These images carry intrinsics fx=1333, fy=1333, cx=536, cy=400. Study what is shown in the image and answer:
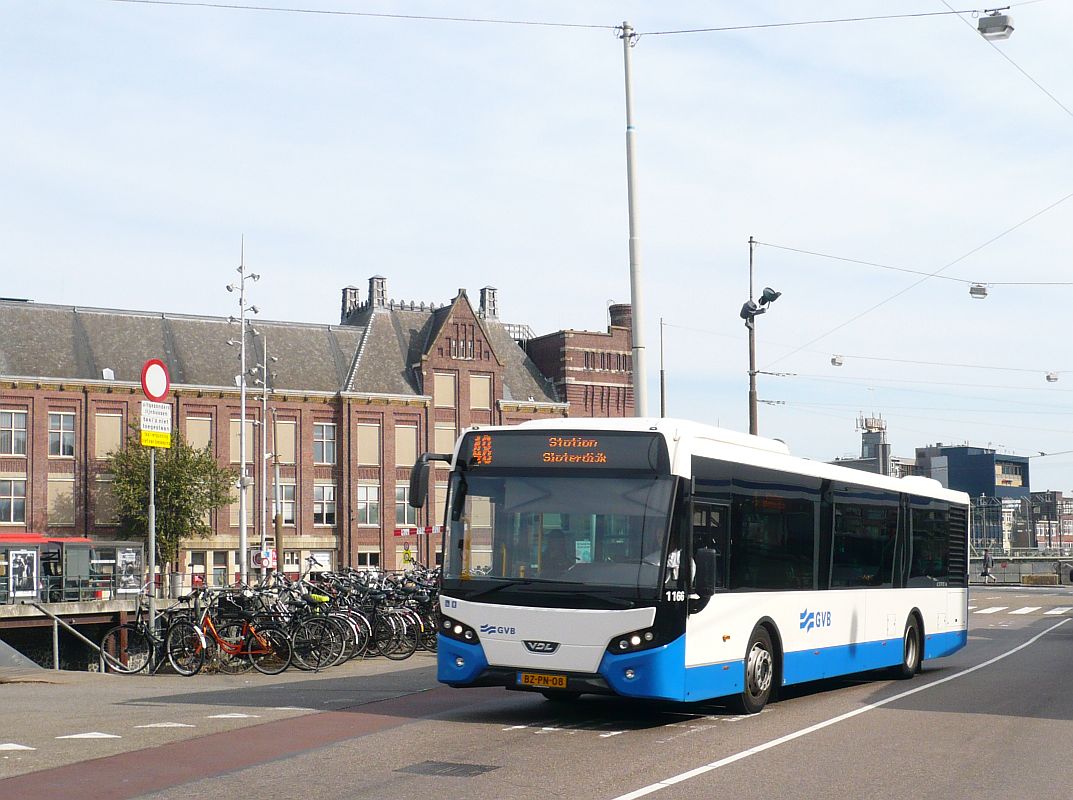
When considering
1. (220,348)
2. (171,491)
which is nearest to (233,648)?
(171,491)

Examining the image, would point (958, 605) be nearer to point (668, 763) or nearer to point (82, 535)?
point (668, 763)

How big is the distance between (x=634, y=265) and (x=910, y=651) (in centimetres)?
683

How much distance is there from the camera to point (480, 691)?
1530 cm

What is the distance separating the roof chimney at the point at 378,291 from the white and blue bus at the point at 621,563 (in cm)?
5951

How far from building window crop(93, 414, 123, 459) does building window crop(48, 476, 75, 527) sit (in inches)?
68.8

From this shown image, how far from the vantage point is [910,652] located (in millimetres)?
17500

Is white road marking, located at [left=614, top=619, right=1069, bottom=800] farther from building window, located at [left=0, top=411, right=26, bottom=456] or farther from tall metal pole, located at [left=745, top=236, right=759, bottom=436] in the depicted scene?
building window, located at [left=0, top=411, right=26, bottom=456]

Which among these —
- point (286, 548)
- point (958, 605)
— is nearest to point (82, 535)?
point (286, 548)

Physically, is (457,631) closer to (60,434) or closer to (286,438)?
(60,434)

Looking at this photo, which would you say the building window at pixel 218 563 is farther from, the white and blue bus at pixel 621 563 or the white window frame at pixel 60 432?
the white and blue bus at pixel 621 563

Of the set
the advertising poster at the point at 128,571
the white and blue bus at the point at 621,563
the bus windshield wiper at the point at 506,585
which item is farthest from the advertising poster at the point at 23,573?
the bus windshield wiper at the point at 506,585

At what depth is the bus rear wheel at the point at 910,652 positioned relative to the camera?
17.2m

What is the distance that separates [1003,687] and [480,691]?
6473 mm

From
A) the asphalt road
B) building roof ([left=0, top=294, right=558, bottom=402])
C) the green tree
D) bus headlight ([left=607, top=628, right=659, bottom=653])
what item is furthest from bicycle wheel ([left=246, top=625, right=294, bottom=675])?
building roof ([left=0, top=294, right=558, bottom=402])
